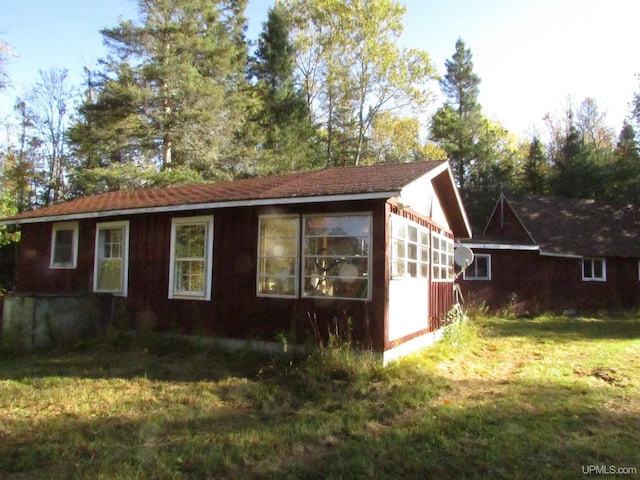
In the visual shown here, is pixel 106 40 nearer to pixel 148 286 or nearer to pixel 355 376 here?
pixel 148 286

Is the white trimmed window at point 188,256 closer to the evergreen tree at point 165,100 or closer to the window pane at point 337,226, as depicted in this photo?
the window pane at point 337,226

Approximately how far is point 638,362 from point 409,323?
4.27 meters

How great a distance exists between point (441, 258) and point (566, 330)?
15.5ft

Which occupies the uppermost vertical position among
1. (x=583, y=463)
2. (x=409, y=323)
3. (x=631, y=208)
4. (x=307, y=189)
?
(x=631, y=208)

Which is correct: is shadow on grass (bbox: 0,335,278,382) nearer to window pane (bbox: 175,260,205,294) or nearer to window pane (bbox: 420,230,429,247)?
window pane (bbox: 175,260,205,294)

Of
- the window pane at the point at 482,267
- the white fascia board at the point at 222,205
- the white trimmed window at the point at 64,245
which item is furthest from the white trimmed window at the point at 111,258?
the window pane at the point at 482,267

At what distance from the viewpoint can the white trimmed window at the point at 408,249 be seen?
815cm

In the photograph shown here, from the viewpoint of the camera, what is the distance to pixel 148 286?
10039mm

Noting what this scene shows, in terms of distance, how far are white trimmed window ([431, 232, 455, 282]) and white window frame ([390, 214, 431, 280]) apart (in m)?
0.58

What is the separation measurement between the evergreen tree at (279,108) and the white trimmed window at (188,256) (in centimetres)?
1425

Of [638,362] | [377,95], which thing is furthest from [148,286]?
[377,95]

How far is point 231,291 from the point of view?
29.3 ft

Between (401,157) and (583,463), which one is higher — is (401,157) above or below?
above

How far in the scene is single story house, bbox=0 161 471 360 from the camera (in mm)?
7746
